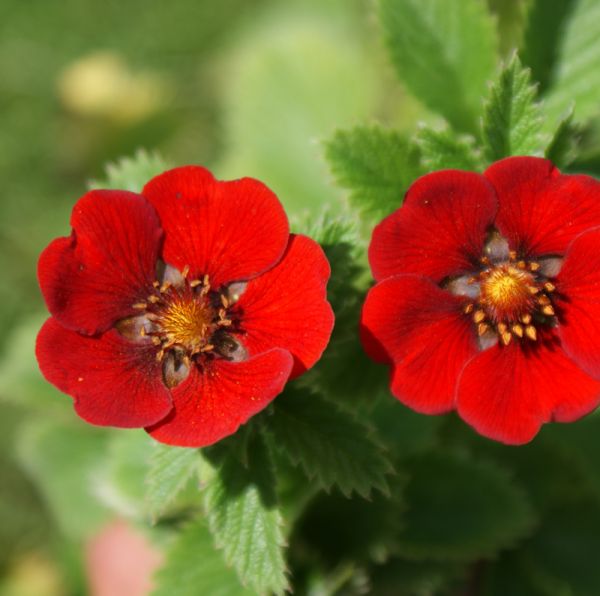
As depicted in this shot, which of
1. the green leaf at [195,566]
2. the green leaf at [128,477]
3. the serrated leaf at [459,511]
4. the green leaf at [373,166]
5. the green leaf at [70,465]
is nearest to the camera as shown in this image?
the green leaf at [373,166]

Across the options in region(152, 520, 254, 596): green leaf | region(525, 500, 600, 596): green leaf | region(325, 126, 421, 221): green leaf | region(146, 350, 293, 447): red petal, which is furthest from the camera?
region(525, 500, 600, 596): green leaf

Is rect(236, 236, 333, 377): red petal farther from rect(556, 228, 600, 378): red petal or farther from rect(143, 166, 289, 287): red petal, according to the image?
rect(556, 228, 600, 378): red petal

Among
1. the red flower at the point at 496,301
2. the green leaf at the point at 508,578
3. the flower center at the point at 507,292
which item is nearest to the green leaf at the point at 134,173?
the red flower at the point at 496,301

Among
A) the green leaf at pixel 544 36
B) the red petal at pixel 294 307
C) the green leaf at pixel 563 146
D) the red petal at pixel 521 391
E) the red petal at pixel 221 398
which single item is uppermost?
the green leaf at pixel 544 36

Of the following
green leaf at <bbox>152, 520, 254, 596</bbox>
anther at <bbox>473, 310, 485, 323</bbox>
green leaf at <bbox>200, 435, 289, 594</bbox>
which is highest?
anther at <bbox>473, 310, 485, 323</bbox>

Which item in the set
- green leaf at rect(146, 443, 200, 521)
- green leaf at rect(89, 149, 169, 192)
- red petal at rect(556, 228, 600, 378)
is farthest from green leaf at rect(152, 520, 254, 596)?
red petal at rect(556, 228, 600, 378)

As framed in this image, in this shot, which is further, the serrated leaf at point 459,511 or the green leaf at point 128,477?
the serrated leaf at point 459,511

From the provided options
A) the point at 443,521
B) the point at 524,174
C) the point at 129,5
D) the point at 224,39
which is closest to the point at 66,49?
the point at 129,5

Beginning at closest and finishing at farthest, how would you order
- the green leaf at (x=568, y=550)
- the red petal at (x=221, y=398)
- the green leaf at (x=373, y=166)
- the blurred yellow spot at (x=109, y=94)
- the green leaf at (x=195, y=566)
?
1. the red petal at (x=221, y=398)
2. the green leaf at (x=373, y=166)
3. the green leaf at (x=195, y=566)
4. the green leaf at (x=568, y=550)
5. the blurred yellow spot at (x=109, y=94)

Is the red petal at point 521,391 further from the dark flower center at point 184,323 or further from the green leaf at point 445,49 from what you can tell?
the green leaf at point 445,49
